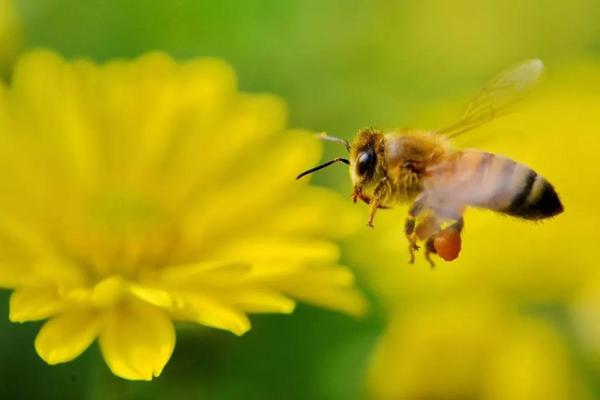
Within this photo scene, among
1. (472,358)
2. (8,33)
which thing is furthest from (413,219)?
(8,33)

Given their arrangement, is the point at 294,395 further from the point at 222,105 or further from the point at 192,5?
the point at 192,5

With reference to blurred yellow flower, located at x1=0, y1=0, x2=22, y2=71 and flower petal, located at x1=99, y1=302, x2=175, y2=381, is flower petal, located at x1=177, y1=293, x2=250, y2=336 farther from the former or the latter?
blurred yellow flower, located at x1=0, y1=0, x2=22, y2=71

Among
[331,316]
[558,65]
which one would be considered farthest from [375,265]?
[558,65]

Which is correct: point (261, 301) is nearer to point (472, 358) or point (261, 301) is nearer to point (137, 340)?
point (137, 340)

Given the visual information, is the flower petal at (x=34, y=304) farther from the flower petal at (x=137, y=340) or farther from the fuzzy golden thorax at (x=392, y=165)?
the fuzzy golden thorax at (x=392, y=165)

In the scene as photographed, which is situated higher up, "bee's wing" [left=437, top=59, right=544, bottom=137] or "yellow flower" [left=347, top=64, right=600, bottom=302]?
"bee's wing" [left=437, top=59, right=544, bottom=137]

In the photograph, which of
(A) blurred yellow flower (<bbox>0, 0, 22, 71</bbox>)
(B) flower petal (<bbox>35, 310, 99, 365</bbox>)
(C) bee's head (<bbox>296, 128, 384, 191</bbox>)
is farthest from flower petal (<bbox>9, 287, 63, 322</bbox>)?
(A) blurred yellow flower (<bbox>0, 0, 22, 71</bbox>)
